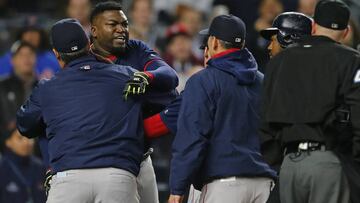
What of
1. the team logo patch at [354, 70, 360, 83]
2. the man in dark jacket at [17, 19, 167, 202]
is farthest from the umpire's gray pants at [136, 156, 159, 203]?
the team logo patch at [354, 70, 360, 83]

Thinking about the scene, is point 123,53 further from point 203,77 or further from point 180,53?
point 180,53

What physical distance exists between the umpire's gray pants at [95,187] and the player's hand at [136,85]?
0.54 meters

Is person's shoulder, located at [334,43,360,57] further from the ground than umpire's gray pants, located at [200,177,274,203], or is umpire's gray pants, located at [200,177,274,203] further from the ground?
person's shoulder, located at [334,43,360,57]

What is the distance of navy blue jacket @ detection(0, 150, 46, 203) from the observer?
11.1 meters

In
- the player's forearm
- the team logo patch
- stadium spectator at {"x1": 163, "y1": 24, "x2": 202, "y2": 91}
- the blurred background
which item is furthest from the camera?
stadium spectator at {"x1": 163, "y1": 24, "x2": 202, "y2": 91}

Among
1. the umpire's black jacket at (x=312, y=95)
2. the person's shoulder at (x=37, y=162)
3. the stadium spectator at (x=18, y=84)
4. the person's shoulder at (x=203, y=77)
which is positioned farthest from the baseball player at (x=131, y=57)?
the stadium spectator at (x=18, y=84)

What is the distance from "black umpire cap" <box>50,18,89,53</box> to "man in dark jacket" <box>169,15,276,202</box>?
2.73 feet

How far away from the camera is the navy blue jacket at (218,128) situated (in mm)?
6922

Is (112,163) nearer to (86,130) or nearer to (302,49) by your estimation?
(86,130)

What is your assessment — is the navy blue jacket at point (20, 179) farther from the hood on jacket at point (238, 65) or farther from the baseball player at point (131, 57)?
the hood on jacket at point (238, 65)

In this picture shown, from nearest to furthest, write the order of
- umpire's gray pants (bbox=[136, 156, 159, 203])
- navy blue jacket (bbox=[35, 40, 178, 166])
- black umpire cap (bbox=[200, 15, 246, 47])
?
black umpire cap (bbox=[200, 15, 246, 47]), navy blue jacket (bbox=[35, 40, 178, 166]), umpire's gray pants (bbox=[136, 156, 159, 203])

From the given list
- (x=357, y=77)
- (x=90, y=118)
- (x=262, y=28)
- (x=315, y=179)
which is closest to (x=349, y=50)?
(x=357, y=77)

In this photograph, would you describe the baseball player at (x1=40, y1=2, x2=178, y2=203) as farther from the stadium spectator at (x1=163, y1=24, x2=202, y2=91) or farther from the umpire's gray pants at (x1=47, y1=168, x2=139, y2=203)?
the stadium spectator at (x1=163, y1=24, x2=202, y2=91)

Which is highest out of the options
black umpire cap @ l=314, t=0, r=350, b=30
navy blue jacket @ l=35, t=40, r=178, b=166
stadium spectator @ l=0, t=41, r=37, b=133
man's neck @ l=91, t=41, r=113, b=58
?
black umpire cap @ l=314, t=0, r=350, b=30
